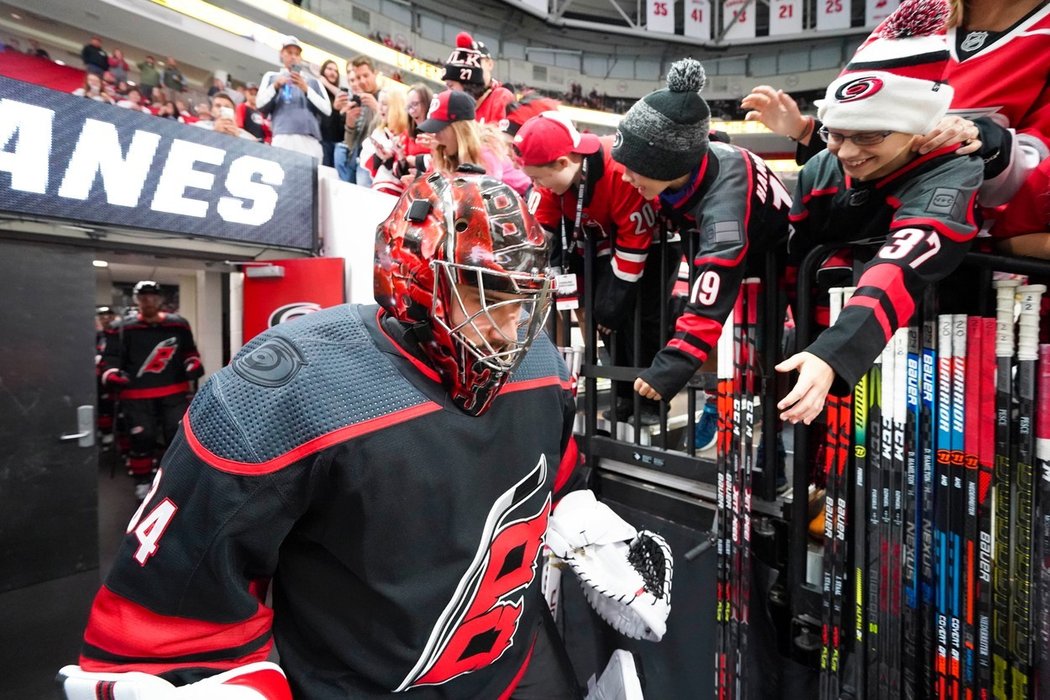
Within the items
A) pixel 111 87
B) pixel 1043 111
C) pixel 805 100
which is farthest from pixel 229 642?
pixel 805 100

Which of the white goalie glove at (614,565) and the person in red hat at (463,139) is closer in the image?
the white goalie glove at (614,565)

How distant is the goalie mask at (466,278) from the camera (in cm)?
97

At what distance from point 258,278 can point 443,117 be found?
7.71 feet

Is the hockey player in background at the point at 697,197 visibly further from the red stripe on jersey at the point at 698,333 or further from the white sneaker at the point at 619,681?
the white sneaker at the point at 619,681

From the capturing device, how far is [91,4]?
10133 millimetres

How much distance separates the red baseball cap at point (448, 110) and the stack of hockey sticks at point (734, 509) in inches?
72.6

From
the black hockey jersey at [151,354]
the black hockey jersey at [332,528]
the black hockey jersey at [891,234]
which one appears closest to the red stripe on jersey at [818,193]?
the black hockey jersey at [891,234]

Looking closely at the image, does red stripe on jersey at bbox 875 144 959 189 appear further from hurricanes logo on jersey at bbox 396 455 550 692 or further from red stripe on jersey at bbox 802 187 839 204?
hurricanes logo on jersey at bbox 396 455 550 692

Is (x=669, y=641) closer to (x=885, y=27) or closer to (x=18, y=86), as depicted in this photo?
(x=885, y=27)

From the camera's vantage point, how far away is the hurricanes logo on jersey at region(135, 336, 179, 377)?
16.6 ft

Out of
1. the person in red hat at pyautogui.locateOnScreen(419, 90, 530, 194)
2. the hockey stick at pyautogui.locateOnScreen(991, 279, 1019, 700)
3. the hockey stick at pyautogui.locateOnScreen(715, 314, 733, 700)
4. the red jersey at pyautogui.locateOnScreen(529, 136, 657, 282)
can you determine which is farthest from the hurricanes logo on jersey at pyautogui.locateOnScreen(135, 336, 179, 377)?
the hockey stick at pyautogui.locateOnScreen(991, 279, 1019, 700)

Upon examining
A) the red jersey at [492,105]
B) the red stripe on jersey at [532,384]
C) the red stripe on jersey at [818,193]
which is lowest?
the red stripe on jersey at [532,384]

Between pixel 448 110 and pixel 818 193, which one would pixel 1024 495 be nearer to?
pixel 818 193

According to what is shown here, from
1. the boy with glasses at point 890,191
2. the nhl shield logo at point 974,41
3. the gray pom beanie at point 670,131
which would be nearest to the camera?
the boy with glasses at point 890,191
